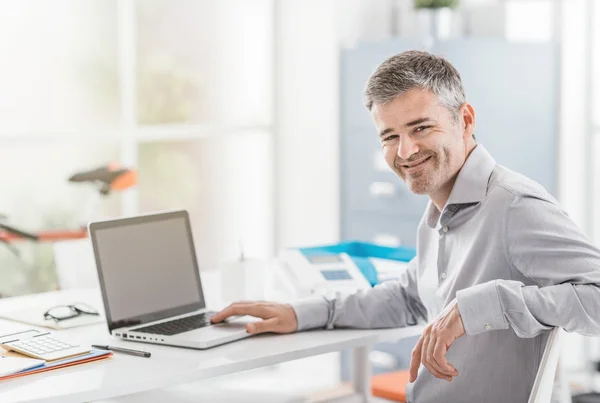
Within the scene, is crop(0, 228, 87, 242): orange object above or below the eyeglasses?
below

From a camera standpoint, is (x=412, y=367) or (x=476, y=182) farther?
(x=476, y=182)

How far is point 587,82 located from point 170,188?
188cm

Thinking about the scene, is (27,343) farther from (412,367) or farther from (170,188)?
(170,188)

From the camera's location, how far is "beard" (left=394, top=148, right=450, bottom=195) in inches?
82.2

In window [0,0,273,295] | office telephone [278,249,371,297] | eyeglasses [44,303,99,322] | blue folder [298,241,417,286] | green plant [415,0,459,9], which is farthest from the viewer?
green plant [415,0,459,9]

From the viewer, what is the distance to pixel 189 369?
194cm

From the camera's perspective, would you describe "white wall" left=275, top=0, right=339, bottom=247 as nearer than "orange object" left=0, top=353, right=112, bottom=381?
No

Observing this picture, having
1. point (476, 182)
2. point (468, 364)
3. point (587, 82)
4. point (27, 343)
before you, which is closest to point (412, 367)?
point (468, 364)

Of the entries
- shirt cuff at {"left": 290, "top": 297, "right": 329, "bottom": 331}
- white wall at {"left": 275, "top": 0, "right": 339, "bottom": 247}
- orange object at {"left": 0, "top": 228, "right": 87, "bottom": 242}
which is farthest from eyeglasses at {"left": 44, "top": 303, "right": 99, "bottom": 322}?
white wall at {"left": 275, "top": 0, "right": 339, "bottom": 247}

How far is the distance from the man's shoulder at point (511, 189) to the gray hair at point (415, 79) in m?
0.16

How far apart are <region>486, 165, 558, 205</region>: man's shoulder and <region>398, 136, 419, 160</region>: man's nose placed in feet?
0.55

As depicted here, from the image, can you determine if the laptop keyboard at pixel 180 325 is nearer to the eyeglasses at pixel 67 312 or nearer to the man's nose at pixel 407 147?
the eyeglasses at pixel 67 312

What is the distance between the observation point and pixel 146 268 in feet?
7.61

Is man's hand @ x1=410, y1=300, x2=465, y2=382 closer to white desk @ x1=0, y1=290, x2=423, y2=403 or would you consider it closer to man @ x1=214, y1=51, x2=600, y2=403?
man @ x1=214, y1=51, x2=600, y2=403
